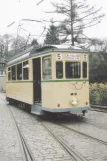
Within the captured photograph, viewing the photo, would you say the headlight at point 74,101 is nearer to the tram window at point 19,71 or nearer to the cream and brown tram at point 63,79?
the cream and brown tram at point 63,79

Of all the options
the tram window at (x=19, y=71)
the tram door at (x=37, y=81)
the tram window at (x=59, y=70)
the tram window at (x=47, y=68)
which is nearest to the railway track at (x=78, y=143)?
the tram window at (x=59, y=70)

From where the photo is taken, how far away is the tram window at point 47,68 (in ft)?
45.1

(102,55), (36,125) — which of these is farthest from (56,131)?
(102,55)

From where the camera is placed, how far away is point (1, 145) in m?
9.06

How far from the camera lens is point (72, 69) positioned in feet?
45.5

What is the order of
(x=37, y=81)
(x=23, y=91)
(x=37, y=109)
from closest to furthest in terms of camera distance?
(x=37, y=109)
(x=37, y=81)
(x=23, y=91)

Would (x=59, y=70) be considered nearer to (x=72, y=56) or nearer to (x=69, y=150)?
(x=72, y=56)

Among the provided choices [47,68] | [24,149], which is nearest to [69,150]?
[24,149]

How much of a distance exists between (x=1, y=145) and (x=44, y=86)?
543 centimetres

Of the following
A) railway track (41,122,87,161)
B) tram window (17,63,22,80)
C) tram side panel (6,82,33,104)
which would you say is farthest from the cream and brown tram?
tram window (17,63,22,80)

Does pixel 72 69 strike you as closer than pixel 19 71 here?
Yes

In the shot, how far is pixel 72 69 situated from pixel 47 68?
102 cm

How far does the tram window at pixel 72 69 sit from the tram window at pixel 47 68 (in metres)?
0.69

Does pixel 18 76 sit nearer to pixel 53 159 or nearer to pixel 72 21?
pixel 53 159
